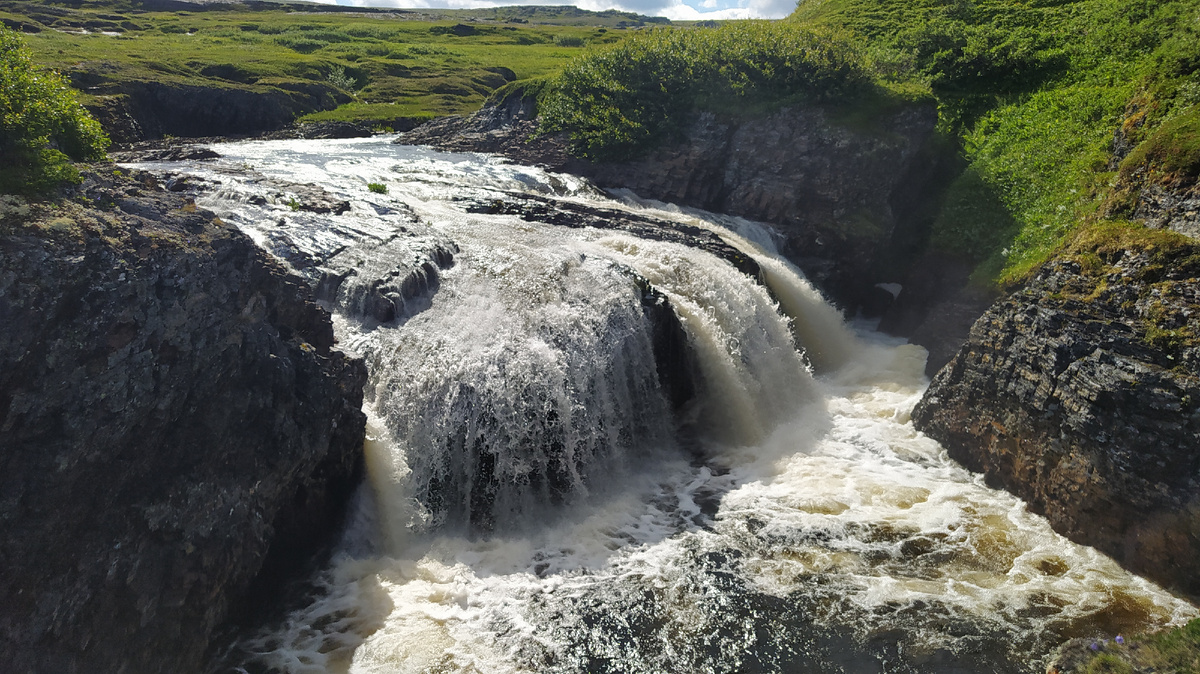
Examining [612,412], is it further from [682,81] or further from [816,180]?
[682,81]

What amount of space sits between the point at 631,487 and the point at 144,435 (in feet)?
32.1

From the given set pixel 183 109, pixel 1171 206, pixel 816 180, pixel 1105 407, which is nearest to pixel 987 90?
pixel 816 180

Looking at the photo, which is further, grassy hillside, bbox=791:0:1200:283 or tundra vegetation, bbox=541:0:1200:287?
tundra vegetation, bbox=541:0:1200:287

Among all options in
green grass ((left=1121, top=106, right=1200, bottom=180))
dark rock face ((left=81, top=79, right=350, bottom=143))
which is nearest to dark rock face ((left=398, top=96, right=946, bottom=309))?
green grass ((left=1121, top=106, right=1200, bottom=180))

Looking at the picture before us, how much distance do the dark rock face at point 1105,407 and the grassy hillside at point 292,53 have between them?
36.6m

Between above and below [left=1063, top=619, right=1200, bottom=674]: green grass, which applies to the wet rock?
above

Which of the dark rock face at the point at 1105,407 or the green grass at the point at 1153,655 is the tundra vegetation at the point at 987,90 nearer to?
the dark rock face at the point at 1105,407

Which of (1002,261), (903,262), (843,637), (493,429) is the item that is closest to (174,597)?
(493,429)

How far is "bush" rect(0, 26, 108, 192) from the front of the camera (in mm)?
11039

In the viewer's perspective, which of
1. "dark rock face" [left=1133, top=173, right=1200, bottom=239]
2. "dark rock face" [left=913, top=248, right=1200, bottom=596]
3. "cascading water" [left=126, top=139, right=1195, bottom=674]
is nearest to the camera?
"cascading water" [left=126, top=139, right=1195, bottom=674]

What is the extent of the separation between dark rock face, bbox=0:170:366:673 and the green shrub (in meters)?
22.5

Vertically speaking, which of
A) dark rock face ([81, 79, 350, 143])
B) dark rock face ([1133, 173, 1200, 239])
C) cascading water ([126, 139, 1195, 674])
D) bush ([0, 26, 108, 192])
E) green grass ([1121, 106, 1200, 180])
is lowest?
cascading water ([126, 139, 1195, 674])

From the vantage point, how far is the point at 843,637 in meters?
11.4

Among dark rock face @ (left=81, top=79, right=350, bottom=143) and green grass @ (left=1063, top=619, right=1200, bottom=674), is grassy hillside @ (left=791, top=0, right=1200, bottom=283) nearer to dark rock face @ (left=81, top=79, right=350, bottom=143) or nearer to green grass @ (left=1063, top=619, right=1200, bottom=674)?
green grass @ (left=1063, top=619, right=1200, bottom=674)
